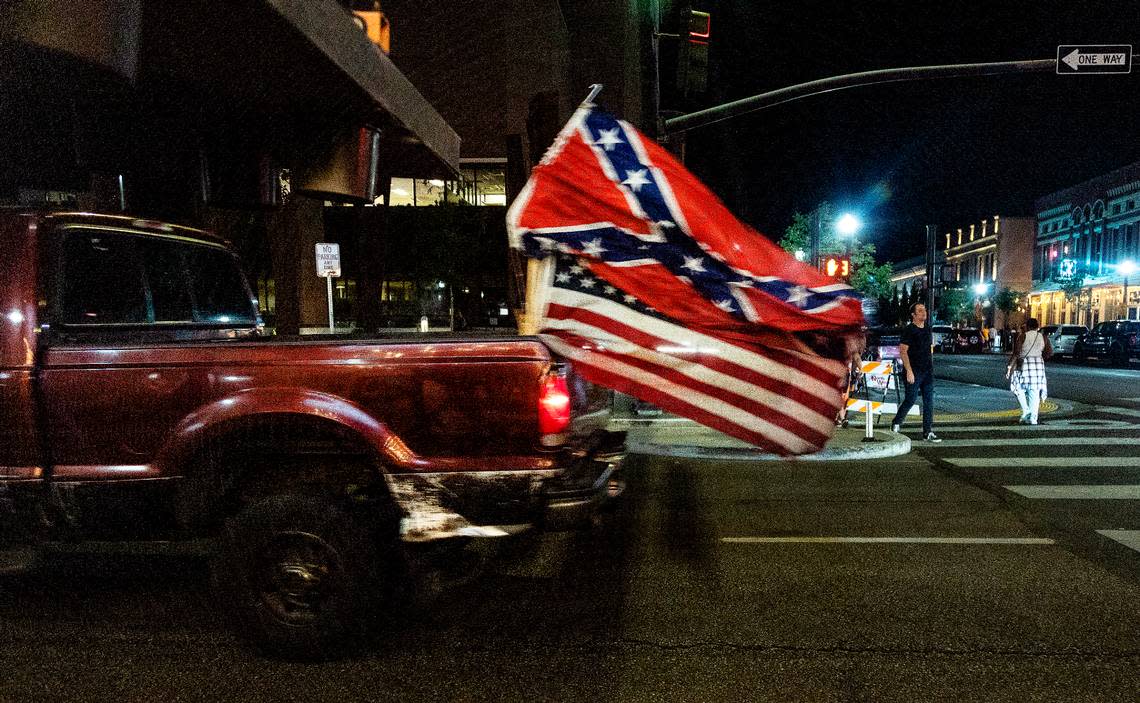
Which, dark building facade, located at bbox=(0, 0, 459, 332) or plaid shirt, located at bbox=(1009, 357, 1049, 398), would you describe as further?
plaid shirt, located at bbox=(1009, 357, 1049, 398)

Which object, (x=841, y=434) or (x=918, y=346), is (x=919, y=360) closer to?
(x=918, y=346)

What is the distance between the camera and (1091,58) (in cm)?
1001

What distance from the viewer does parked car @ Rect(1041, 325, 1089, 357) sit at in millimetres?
31630

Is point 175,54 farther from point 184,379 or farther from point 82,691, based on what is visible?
point 82,691

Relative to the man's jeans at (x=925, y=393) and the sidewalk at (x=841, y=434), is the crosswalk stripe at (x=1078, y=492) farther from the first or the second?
the man's jeans at (x=925, y=393)

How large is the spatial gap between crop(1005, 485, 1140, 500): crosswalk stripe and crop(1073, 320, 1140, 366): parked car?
27.4 metres

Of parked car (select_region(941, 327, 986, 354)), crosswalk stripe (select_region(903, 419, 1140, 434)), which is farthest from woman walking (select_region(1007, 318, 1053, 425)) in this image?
parked car (select_region(941, 327, 986, 354))

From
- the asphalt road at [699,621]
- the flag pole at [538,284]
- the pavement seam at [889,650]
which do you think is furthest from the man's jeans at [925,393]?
the flag pole at [538,284]

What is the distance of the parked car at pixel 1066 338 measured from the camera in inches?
1245

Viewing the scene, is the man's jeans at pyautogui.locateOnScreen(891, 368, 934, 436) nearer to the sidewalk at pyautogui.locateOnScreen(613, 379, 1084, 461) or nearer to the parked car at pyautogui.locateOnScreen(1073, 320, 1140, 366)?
the sidewalk at pyautogui.locateOnScreen(613, 379, 1084, 461)

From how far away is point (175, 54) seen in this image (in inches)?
297

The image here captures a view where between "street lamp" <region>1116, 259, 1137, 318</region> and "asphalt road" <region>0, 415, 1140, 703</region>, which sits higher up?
"street lamp" <region>1116, 259, 1137, 318</region>

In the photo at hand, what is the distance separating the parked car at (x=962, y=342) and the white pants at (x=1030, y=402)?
117ft

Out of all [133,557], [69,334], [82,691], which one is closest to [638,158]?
[69,334]
